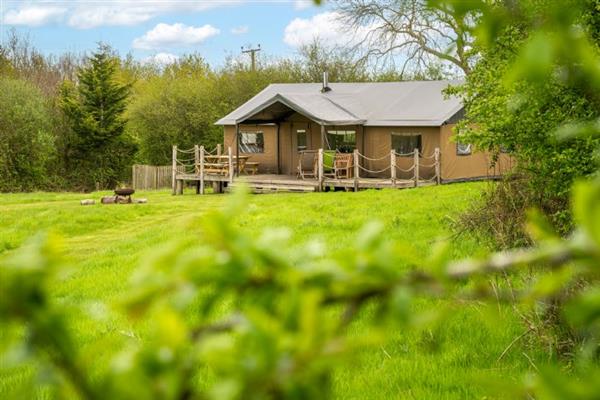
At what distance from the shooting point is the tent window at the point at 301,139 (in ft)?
100

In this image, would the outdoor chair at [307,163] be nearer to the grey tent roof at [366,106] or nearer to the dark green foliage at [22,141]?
the grey tent roof at [366,106]

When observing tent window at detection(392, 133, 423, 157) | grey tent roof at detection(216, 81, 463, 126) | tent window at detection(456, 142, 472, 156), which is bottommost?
tent window at detection(456, 142, 472, 156)

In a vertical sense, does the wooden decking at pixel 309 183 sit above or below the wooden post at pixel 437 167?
below

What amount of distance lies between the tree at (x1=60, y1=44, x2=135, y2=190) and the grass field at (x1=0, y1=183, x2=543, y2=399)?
989cm

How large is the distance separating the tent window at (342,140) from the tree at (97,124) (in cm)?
1266

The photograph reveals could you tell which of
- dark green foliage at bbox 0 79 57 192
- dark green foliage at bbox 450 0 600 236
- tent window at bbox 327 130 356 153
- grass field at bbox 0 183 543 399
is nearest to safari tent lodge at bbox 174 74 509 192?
tent window at bbox 327 130 356 153

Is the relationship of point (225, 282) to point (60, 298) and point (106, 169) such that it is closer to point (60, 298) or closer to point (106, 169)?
point (60, 298)

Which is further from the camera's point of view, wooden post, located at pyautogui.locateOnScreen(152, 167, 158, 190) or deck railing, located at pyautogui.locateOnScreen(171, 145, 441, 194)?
wooden post, located at pyautogui.locateOnScreen(152, 167, 158, 190)

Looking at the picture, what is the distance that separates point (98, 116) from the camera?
3734 centimetres

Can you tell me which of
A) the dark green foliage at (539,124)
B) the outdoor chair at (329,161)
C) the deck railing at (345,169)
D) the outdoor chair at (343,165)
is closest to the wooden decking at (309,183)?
the deck railing at (345,169)

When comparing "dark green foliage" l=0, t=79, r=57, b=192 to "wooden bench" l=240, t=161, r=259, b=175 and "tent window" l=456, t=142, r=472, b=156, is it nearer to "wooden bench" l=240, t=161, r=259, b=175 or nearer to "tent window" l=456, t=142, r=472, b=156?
"wooden bench" l=240, t=161, r=259, b=175

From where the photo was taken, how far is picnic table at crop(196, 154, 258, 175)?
2914 cm

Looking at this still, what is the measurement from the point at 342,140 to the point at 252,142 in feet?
15.3

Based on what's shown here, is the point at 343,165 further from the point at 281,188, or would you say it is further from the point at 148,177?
the point at 148,177
